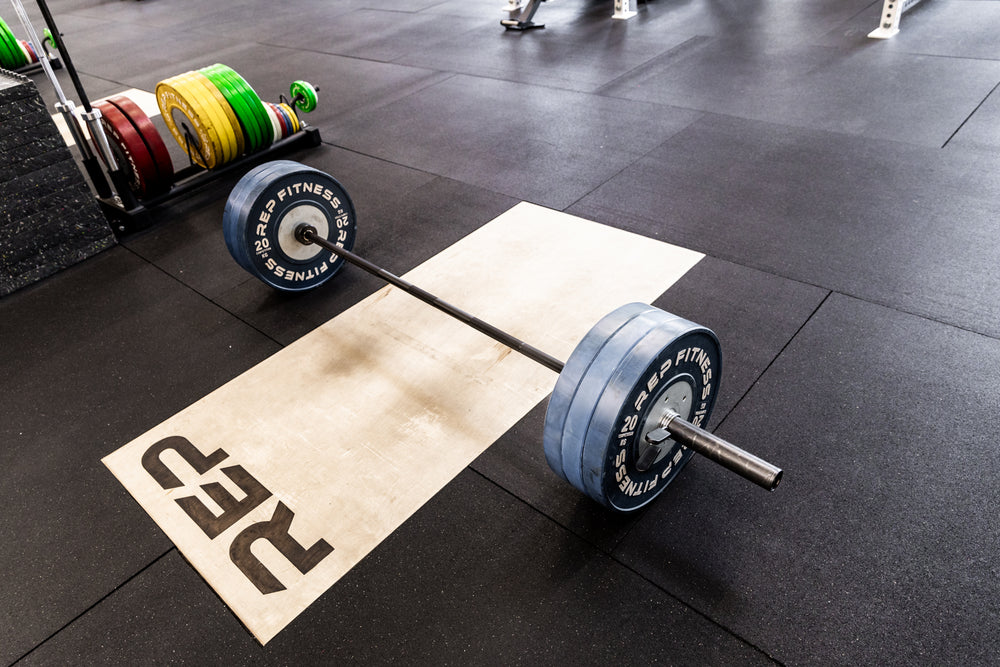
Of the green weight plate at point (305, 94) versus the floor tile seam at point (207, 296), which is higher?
the green weight plate at point (305, 94)

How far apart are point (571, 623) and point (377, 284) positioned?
1764 mm

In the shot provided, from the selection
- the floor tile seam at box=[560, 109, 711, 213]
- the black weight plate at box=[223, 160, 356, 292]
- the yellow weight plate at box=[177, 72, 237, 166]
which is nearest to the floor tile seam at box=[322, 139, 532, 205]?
the floor tile seam at box=[560, 109, 711, 213]

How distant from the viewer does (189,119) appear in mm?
3699

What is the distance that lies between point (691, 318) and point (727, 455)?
1.05m

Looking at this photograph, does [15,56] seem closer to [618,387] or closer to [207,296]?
[207,296]

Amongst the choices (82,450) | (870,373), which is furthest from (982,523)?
(82,450)

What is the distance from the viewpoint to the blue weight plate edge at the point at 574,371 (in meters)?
1.58

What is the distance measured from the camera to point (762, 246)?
2857 mm

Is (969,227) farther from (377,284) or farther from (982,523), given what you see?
(377,284)

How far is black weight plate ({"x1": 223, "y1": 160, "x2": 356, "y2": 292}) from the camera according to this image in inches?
103

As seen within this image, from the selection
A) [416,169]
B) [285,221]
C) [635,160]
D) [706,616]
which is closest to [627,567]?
[706,616]

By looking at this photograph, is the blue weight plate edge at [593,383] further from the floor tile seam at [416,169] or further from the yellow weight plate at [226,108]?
the yellow weight plate at [226,108]

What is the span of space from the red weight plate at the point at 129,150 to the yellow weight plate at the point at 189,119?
0.92 feet

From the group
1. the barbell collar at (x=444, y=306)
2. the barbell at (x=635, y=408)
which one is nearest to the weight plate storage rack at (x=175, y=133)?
the barbell collar at (x=444, y=306)
